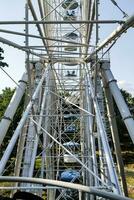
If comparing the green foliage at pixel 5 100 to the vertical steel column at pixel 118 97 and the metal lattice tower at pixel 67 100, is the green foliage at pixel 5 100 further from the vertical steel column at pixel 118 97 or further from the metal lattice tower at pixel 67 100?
the vertical steel column at pixel 118 97

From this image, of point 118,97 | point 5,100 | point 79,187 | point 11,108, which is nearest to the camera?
point 79,187

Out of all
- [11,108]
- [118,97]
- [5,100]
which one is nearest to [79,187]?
[11,108]

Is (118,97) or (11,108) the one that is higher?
(118,97)

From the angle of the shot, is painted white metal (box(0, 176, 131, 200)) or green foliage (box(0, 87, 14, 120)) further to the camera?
green foliage (box(0, 87, 14, 120))

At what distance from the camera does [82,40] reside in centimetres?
1209

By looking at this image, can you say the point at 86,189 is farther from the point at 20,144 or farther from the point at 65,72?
the point at 65,72

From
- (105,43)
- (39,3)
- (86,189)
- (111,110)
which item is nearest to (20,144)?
(111,110)

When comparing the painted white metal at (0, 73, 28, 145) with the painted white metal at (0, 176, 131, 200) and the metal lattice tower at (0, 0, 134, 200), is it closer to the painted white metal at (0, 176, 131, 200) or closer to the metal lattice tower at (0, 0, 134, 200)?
the metal lattice tower at (0, 0, 134, 200)

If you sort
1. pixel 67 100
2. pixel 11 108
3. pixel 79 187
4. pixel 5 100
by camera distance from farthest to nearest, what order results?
1. pixel 5 100
2. pixel 67 100
3. pixel 11 108
4. pixel 79 187

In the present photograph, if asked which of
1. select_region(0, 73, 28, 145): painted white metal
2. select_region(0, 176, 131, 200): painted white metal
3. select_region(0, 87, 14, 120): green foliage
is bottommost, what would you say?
select_region(0, 176, 131, 200): painted white metal

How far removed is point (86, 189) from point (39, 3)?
22.9 feet

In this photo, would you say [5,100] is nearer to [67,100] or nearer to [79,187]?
[67,100]

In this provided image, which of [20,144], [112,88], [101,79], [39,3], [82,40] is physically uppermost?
[82,40]

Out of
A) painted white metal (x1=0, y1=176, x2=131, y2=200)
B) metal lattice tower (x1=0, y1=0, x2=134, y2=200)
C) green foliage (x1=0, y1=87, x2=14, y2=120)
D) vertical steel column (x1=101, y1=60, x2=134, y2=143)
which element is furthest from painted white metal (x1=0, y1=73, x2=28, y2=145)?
green foliage (x1=0, y1=87, x2=14, y2=120)
